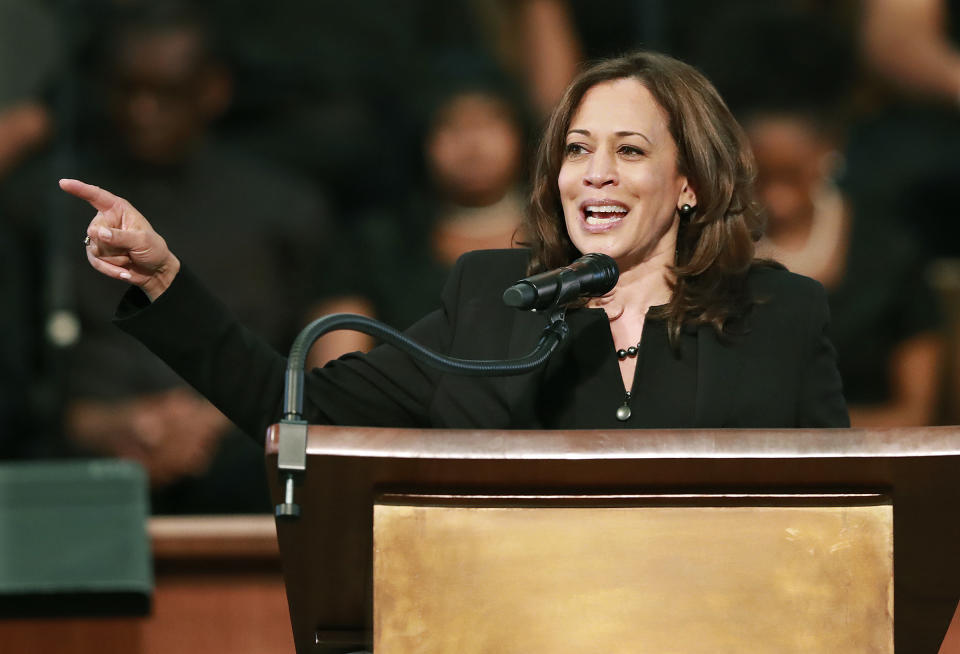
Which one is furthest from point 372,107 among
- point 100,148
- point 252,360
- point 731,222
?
point 252,360

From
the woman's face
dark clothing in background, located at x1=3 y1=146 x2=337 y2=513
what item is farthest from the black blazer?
dark clothing in background, located at x1=3 y1=146 x2=337 y2=513

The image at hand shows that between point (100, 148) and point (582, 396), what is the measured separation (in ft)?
8.94

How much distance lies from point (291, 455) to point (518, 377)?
0.66 meters

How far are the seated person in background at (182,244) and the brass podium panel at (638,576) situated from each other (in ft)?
8.59

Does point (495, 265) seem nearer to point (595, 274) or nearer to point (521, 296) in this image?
point (595, 274)

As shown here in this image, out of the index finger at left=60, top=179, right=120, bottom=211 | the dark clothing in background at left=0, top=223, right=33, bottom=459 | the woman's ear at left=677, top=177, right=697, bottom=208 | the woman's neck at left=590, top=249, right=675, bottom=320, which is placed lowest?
the dark clothing in background at left=0, top=223, right=33, bottom=459

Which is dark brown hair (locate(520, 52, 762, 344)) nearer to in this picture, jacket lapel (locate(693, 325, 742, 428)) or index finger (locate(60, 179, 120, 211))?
jacket lapel (locate(693, 325, 742, 428))

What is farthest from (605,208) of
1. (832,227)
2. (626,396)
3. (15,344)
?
(15,344)

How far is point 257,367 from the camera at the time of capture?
69.2 inches

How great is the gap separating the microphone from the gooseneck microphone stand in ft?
0.26

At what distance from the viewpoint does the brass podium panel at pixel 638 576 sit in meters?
1.28

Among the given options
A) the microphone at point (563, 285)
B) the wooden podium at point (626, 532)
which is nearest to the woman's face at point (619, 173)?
the microphone at point (563, 285)

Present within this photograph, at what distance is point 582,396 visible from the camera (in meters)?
1.88

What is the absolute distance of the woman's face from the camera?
6.38ft
